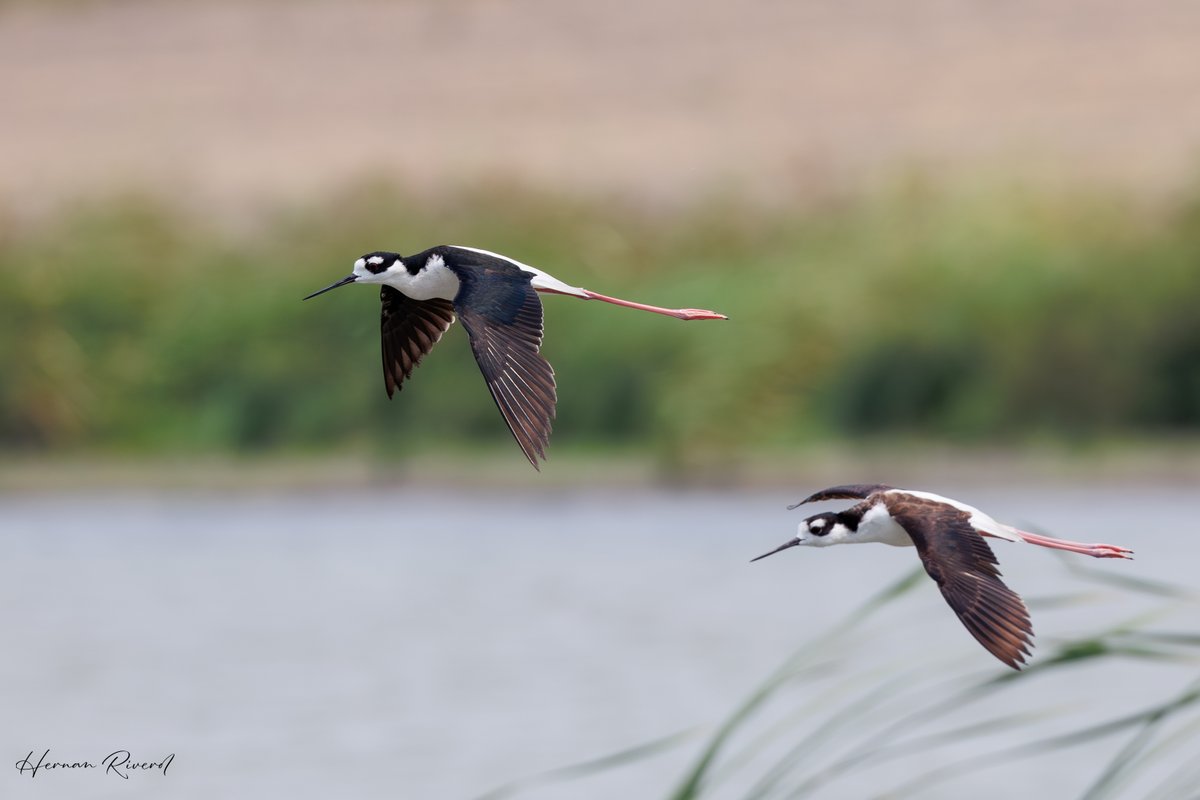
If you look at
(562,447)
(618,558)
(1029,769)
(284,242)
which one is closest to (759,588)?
(618,558)

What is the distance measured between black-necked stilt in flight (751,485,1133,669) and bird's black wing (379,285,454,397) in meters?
0.80

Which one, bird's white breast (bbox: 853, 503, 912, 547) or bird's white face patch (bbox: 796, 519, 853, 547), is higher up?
bird's white breast (bbox: 853, 503, 912, 547)

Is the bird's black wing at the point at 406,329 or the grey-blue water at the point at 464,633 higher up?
the bird's black wing at the point at 406,329

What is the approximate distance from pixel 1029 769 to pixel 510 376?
890 cm

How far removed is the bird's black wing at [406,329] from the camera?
119 inches

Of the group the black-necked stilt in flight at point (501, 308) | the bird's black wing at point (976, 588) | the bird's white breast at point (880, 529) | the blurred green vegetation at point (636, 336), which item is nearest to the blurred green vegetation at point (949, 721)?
the bird's black wing at point (976, 588)

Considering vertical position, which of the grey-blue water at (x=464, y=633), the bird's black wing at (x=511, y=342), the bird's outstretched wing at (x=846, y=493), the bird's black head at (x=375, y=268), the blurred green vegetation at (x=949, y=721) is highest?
the bird's black head at (x=375, y=268)

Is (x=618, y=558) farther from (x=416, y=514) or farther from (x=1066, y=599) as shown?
(x=1066, y=599)

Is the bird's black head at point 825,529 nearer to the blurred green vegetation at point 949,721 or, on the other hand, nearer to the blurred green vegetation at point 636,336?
the blurred green vegetation at point 949,721

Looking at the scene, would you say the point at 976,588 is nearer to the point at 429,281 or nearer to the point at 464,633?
the point at 429,281

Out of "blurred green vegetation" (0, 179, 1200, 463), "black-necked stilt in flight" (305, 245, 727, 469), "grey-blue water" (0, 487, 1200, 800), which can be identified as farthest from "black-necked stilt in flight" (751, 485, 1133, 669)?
"blurred green vegetation" (0, 179, 1200, 463)

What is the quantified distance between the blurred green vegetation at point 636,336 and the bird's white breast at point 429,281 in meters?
14.8

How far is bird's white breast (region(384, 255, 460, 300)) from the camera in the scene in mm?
2604

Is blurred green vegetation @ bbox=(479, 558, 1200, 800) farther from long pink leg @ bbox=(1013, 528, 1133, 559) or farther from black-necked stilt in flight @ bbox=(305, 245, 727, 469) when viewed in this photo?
black-necked stilt in flight @ bbox=(305, 245, 727, 469)
